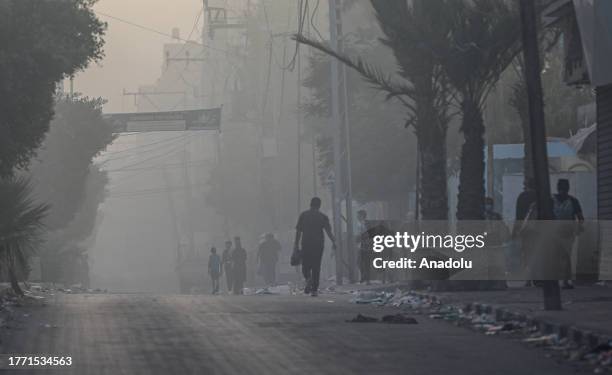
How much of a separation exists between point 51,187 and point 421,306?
35.4 metres

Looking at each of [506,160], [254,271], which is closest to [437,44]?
[506,160]

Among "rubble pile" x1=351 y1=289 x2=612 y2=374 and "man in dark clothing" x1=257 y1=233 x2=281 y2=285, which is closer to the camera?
"rubble pile" x1=351 y1=289 x2=612 y2=374

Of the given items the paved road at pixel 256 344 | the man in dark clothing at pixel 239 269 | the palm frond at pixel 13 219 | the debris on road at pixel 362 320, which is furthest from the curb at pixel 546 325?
the man in dark clothing at pixel 239 269

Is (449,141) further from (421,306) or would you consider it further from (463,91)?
(421,306)

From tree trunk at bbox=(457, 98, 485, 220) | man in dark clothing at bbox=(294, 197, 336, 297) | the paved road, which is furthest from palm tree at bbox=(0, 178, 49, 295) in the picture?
tree trunk at bbox=(457, 98, 485, 220)

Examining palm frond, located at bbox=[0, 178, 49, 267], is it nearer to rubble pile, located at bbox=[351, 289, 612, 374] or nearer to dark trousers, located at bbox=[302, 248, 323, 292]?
rubble pile, located at bbox=[351, 289, 612, 374]

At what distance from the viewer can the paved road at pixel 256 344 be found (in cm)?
1133

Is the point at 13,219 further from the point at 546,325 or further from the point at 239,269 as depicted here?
the point at 239,269

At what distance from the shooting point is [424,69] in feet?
77.3

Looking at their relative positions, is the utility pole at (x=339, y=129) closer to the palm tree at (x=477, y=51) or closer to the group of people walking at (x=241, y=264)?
the group of people walking at (x=241, y=264)

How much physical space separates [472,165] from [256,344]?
11.2m

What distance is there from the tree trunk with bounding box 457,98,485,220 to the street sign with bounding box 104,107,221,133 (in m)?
54.3

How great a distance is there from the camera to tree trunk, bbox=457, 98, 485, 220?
76.4 ft

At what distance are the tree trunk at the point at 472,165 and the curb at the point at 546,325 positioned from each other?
471 centimetres
